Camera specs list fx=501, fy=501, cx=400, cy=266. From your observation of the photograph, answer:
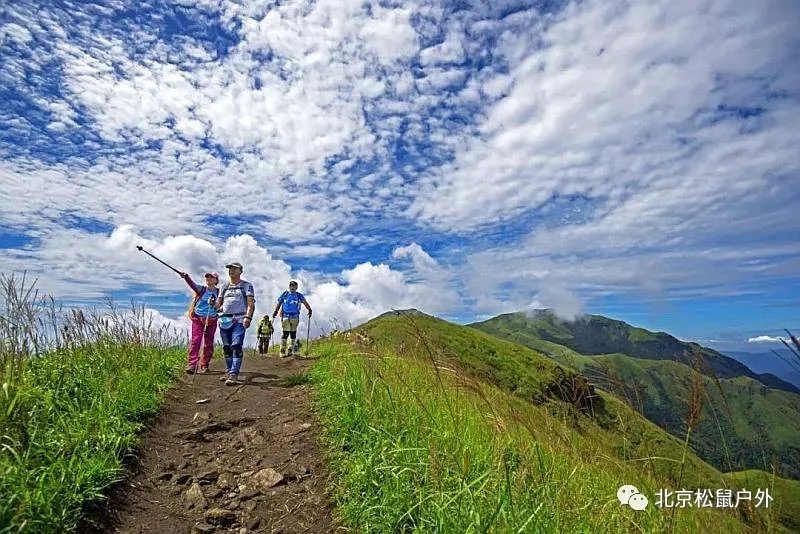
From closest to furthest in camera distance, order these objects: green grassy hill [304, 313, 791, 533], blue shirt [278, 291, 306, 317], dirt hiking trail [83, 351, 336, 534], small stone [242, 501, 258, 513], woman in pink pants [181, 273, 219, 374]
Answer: green grassy hill [304, 313, 791, 533], dirt hiking trail [83, 351, 336, 534], small stone [242, 501, 258, 513], woman in pink pants [181, 273, 219, 374], blue shirt [278, 291, 306, 317]

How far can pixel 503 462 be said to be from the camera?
463 cm

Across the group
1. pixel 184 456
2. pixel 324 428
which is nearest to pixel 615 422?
pixel 324 428

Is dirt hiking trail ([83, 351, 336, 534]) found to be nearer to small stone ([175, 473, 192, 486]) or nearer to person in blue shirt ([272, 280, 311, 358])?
small stone ([175, 473, 192, 486])

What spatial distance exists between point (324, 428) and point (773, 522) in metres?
5.52

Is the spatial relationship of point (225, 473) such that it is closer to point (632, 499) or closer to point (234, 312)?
point (632, 499)

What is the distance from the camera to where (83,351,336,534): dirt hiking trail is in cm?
524

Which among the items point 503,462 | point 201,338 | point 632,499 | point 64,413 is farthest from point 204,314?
point 632,499

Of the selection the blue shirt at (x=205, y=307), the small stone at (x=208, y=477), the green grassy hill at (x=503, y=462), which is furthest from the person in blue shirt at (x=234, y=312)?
the small stone at (x=208, y=477)

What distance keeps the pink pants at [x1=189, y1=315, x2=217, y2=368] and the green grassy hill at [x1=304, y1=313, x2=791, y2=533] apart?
528 centimetres

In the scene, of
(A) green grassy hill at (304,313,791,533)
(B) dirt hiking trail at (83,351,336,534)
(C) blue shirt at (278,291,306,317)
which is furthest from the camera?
(C) blue shirt at (278,291,306,317)

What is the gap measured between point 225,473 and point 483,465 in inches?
130

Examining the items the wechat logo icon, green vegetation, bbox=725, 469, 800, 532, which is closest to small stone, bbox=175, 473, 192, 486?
the wechat logo icon

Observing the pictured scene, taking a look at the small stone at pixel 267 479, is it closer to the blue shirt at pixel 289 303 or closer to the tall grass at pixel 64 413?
the tall grass at pixel 64 413

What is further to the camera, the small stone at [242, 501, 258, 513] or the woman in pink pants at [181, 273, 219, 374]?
the woman in pink pants at [181, 273, 219, 374]
